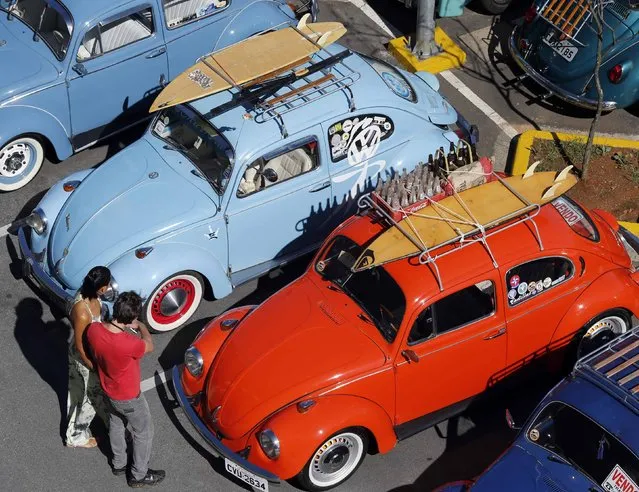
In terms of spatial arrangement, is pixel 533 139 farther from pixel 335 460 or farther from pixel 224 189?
pixel 335 460

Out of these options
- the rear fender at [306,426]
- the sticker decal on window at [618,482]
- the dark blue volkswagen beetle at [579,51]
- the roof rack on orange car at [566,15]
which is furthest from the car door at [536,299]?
the roof rack on orange car at [566,15]

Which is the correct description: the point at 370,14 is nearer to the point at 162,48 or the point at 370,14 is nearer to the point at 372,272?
the point at 162,48

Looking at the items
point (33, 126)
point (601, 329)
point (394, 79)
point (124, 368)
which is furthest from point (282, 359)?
point (33, 126)

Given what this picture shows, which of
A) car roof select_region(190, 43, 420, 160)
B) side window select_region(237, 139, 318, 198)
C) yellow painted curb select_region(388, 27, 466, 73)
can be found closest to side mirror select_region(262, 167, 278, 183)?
side window select_region(237, 139, 318, 198)

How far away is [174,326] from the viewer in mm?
9070

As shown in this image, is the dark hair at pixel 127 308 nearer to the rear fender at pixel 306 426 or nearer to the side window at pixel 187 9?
the rear fender at pixel 306 426

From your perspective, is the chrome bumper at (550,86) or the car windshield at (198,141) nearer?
the car windshield at (198,141)

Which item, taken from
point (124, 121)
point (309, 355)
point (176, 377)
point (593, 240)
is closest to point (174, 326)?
point (176, 377)

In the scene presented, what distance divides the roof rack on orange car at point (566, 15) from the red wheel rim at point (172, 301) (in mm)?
5439

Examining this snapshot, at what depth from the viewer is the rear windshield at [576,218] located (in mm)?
8219

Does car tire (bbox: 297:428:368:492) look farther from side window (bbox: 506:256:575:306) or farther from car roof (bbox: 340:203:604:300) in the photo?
side window (bbox: 506:256:575:306)

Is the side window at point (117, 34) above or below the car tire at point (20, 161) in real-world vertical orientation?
above

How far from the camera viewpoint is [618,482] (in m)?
6.48

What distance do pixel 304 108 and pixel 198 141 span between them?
3.50 ft
